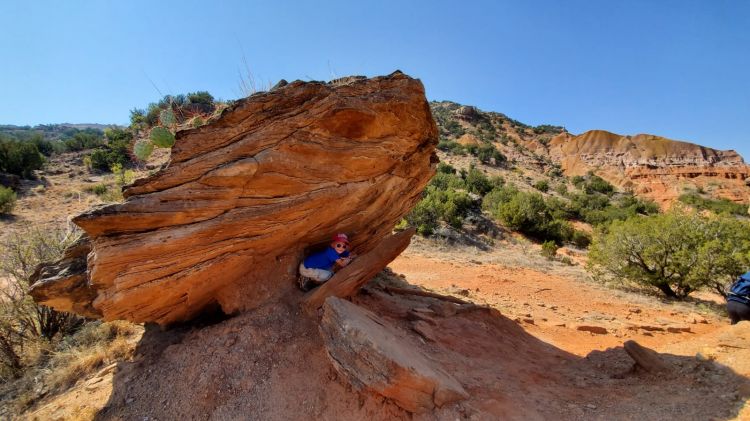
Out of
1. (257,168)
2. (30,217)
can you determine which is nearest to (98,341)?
Result: (257,168)

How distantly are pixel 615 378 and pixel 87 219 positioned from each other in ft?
25.0

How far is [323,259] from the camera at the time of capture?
574cm

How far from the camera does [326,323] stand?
14.5 ft

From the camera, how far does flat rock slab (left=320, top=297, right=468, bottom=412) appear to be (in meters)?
3.94

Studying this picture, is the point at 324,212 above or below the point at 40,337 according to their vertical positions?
above

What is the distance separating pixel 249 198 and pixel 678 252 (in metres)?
13.5

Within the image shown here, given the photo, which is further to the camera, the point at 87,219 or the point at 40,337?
the point at 40,337

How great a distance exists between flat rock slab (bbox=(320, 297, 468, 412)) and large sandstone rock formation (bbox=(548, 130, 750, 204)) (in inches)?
2183

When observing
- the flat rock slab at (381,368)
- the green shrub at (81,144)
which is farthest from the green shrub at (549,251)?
the green shrub at (81,144)

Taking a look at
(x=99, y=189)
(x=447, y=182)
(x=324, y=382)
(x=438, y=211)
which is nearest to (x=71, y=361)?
(x=324, y=382)

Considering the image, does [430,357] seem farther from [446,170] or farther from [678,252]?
[446,170]

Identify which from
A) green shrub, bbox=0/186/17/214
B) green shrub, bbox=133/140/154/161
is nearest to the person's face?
green shrub, bbox=133/140/154/161

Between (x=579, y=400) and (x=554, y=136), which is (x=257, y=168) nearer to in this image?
(x=579, y=400)

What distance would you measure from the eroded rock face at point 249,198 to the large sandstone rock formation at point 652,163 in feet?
180
